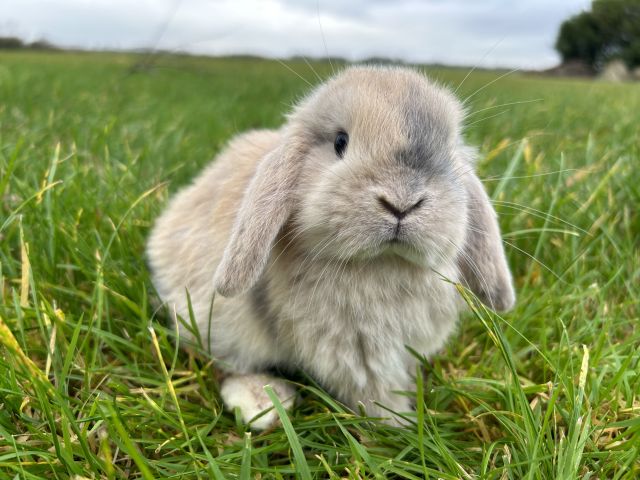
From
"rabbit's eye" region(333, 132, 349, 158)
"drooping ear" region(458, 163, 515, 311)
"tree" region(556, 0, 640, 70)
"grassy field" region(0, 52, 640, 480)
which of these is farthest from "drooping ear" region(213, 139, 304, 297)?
"tree" region(556, 0, 640, 70)

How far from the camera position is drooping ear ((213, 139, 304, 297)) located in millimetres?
1643

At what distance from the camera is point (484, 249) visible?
188cm

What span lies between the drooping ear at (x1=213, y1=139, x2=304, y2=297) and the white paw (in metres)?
0.35

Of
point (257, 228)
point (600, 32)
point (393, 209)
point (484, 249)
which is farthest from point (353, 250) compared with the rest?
point (600, 32)

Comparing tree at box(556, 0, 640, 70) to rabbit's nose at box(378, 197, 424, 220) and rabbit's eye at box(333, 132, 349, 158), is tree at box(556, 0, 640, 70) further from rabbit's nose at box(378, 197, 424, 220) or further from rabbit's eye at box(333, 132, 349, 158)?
rabbit's nose at box(378, 197, 424, 220)

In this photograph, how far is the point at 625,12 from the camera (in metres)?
3.36

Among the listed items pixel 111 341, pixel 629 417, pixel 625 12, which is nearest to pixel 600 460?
pixel 629 417

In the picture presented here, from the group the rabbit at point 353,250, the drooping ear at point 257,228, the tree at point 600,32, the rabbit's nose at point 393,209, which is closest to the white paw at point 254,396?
the rabbit at point 353,250

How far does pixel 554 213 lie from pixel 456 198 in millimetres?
1078

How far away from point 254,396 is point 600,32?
284 centimetres

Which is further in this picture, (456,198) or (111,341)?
(111,341)

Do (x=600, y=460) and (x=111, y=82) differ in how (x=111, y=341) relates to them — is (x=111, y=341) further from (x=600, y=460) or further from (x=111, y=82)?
(x=111, y=82)

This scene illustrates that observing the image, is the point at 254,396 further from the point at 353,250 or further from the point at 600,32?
the point at 600,32

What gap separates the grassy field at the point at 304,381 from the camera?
4.68 ft
